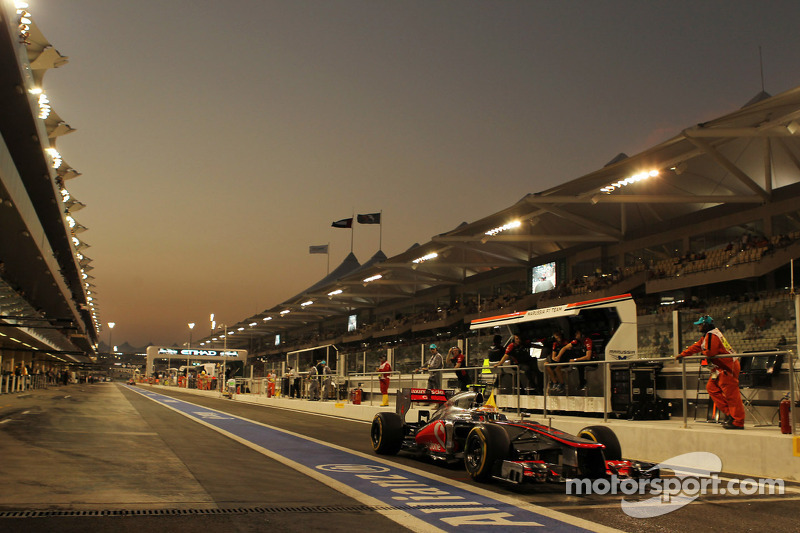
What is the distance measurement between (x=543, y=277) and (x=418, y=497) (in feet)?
104

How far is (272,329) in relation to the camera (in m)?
89.1

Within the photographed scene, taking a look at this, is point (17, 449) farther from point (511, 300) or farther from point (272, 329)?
point (272, 329)

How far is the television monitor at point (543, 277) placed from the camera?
3772cm

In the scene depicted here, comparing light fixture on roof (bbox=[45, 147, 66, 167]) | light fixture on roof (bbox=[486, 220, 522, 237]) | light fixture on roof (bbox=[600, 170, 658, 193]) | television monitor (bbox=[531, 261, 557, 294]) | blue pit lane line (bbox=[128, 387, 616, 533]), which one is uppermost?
light fixture on roof (bbox=[45, 147, 66, 167])

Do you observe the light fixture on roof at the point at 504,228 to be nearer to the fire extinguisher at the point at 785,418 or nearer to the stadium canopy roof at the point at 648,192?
the stadium canopy roof at the point at 648,192

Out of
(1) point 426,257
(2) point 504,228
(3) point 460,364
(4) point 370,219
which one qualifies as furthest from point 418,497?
(4) point 370,219

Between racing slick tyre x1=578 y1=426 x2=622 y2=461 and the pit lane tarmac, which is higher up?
racing slick tyre x1=578 y1=426 x2=622 y2=461

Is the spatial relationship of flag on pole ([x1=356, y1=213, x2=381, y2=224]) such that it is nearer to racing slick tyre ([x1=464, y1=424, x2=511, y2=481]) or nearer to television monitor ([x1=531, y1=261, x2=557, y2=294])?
television monitor ([x1=531, y1=261, x2=557, y2=294])

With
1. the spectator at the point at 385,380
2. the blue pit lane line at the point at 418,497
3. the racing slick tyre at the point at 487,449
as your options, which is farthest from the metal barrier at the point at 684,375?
the spectator at the point at 385,380

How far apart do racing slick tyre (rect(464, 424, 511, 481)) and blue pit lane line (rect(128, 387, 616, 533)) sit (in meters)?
0.26

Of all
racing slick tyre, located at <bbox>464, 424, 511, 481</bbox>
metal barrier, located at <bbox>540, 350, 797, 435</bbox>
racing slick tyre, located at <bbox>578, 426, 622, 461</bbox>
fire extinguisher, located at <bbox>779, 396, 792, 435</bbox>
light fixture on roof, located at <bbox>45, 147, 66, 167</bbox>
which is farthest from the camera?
light fixture on roof, located at <bbox>45, 147, 66, 167</bbox>

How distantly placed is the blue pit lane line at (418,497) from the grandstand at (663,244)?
744 centimetres

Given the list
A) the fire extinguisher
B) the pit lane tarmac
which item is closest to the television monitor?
the pit lane tarmac

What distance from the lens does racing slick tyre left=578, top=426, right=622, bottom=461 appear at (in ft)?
30.7
